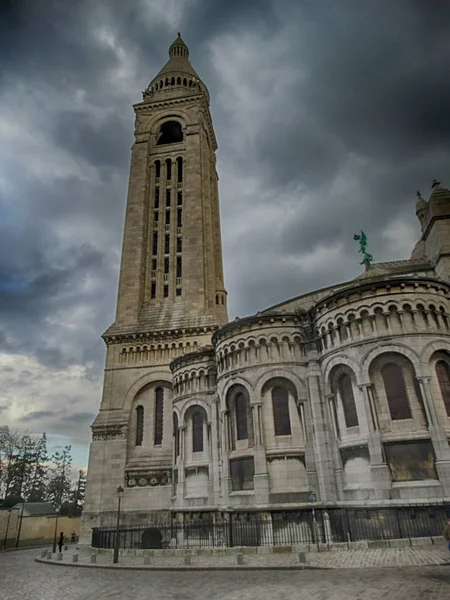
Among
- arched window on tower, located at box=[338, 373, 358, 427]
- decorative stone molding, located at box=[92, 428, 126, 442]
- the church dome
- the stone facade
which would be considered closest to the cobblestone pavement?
the stone facade

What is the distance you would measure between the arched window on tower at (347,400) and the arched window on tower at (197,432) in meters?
10.5

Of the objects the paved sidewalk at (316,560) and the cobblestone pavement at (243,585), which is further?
the paved sidewalk at (316,560)

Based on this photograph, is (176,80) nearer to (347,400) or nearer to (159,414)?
(159,414)

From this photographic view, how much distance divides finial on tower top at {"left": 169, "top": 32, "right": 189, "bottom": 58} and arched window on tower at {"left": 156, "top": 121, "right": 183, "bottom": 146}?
49.6 feet

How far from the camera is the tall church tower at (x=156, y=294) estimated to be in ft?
105

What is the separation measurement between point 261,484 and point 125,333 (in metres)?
18.3

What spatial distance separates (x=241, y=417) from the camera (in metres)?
25.4

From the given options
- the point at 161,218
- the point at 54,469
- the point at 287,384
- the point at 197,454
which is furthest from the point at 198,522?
the point at 54,469

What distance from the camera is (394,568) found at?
41.9ft

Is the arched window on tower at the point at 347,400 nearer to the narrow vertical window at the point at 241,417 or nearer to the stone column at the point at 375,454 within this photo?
the stone column at the point at 375,454

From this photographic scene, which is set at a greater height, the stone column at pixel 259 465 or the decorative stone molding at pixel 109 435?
the decorative stone molding at pixel 109 435

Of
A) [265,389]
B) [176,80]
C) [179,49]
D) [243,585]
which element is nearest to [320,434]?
[265,389]

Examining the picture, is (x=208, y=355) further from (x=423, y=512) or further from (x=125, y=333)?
(x=423, y=512)

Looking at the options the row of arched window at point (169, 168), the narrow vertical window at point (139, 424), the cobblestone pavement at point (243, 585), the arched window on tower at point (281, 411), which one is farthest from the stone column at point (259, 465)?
the row of arched window at point (169, 168)
